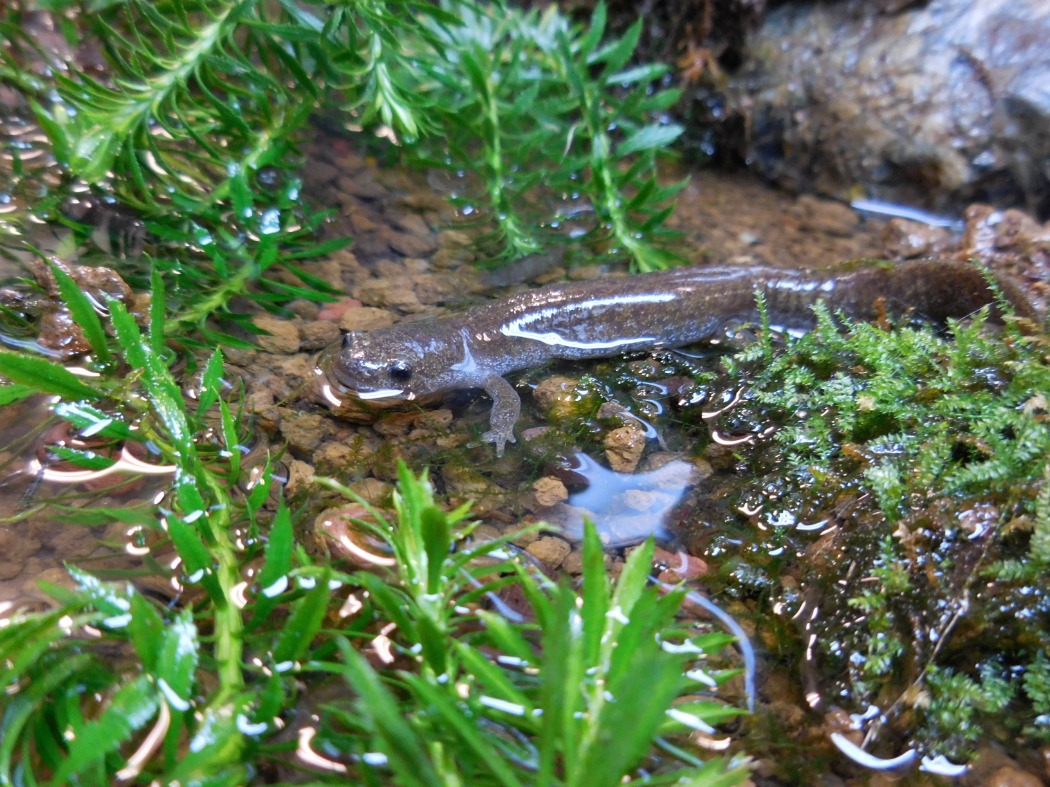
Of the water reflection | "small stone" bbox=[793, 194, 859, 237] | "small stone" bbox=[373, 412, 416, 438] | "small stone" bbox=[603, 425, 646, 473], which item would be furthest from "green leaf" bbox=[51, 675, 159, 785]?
"small stone" bbox=[793, 194, 859, 237]

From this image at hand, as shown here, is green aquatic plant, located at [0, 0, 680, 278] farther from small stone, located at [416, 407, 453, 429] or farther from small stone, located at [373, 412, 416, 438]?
small stone, located at [416, 407, 453, 429]

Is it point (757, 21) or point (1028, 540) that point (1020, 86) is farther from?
point (1028, 540)

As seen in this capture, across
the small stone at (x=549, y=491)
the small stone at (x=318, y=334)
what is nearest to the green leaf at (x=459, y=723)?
the small stone at (x=549, y=491)

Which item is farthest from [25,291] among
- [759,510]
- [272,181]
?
[759,510]

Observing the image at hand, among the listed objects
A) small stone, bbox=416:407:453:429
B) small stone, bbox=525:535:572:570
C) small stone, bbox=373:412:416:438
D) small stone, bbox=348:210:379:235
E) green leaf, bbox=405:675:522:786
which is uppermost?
small stone, bbox=348:210:379:235

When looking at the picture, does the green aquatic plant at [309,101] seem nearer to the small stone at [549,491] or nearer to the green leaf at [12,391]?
the green leaf at [12,391]

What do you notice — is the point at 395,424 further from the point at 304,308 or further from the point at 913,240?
the point at 913,240
